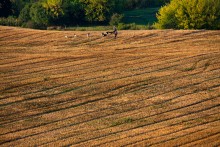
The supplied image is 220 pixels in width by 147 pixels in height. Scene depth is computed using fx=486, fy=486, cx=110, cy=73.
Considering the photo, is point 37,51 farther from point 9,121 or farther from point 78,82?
point 9,121

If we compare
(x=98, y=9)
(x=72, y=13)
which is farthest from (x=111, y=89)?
(x=98, y=9)

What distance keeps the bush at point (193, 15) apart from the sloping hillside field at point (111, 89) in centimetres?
1339

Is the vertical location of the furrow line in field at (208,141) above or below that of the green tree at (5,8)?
below

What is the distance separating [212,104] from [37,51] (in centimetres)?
2145

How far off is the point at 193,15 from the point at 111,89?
33.6 m

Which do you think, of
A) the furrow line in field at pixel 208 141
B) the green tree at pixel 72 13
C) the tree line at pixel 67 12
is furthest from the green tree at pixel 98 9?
the furrow line in field at pixel 208 141

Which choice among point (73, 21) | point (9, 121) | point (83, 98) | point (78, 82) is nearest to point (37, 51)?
point (78, 82)

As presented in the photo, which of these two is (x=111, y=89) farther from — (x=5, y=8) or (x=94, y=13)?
(x=94, y=13)

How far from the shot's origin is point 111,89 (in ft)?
116

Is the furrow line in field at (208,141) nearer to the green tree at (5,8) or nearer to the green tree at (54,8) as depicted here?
the green tree at (5,8)

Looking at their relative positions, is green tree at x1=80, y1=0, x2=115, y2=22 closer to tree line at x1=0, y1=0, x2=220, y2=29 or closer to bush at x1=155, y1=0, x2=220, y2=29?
tree line at x1=0, y1=0, x2=220, y2=29

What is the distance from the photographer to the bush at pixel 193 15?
2579 inches

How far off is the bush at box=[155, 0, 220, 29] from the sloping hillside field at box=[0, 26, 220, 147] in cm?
1339

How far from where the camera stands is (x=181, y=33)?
52062 millimetres
